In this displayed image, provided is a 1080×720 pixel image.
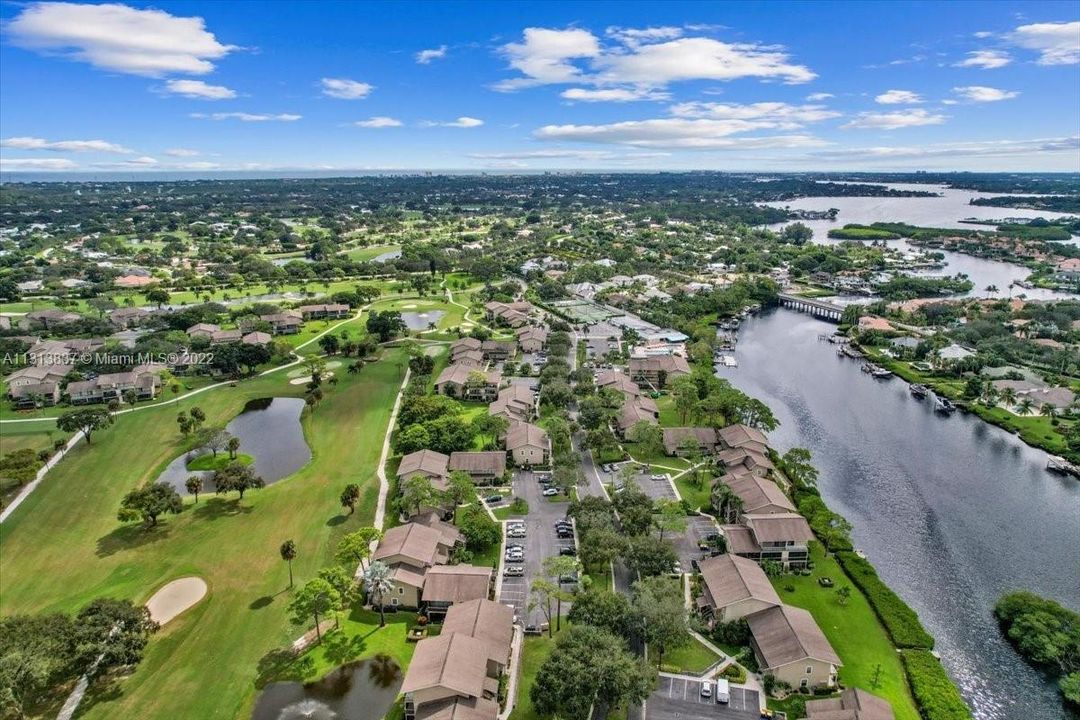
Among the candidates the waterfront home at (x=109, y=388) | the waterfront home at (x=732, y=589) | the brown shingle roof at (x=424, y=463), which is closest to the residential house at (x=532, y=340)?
the brown shingle roof at (x=424, y=463)

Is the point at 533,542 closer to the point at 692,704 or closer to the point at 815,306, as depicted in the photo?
the point at 692,704

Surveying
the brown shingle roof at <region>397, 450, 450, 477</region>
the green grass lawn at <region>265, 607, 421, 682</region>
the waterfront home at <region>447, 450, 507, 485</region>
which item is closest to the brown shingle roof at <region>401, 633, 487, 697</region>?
the green grass lawn at <region>265, 607, 421, 682</region>

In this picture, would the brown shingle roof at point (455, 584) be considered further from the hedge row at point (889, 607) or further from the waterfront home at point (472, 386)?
the waterfront home at point (472, 386)

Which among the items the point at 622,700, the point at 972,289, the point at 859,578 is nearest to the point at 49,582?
the point at 622,700

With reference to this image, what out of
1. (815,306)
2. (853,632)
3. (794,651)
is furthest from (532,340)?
(794,651)

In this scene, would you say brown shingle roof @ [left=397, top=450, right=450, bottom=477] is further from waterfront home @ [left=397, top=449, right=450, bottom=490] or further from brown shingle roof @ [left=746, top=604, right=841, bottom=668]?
brown shingle roof @ [left=746, top=604, right=841, bottom=668]
